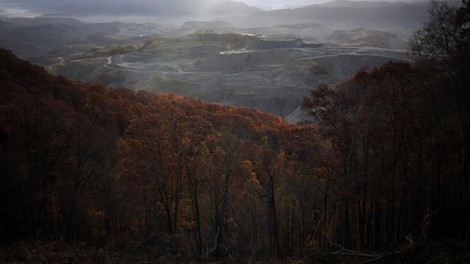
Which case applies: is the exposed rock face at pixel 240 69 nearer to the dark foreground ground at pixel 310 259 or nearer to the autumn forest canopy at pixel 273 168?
the autumn forest canopy at pixel 273 168

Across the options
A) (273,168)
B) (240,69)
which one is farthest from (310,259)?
(240,69)

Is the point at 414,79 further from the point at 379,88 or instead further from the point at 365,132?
the point at 365,132

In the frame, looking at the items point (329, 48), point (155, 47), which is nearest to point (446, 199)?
point (329, 48)

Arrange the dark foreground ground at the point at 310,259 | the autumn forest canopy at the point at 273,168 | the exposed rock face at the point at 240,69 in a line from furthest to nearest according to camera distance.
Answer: the exposed rock face at the point at 240,69 < the autumn forest canopy at the point at 273,168 < the dark foreground ground at the point at 310,259

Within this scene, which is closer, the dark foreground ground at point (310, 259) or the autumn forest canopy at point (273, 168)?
the dark foreground ground at point (310, 259)

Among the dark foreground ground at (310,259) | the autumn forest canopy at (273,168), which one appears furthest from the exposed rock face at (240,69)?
the dark foreground ground at (310,259)

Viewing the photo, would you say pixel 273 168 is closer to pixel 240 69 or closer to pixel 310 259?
pixel 310 259

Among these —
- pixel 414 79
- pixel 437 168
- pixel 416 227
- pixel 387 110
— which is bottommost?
pixel 416 227

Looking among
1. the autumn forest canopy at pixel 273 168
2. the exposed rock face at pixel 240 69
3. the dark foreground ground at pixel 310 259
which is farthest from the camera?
the exposed rock face at pixel 240 69

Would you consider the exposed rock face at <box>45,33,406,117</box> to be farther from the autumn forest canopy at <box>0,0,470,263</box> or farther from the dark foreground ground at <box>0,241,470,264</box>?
the dark foreground ground at <box>0,241,470,264</box>

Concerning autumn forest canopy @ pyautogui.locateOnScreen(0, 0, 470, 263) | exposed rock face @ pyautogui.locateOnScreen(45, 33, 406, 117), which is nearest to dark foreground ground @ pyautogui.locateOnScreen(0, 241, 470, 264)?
autumn forest canopy @ pyautogui.locateOnScreen(0, 0, 470, 263)

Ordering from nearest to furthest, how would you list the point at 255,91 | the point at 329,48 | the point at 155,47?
the point at 255,91 → the point at 329,48 → the point at 155,47
